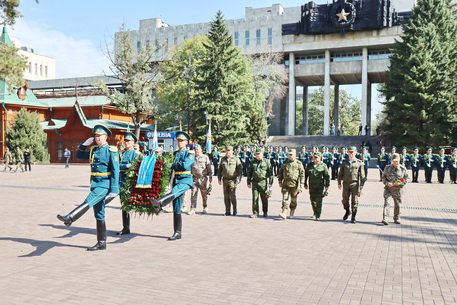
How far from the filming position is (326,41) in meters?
56.4

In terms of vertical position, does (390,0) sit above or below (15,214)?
above

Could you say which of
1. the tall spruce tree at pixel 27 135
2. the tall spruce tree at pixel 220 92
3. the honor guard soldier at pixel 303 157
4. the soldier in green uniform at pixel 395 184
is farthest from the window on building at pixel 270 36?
the soldier in green uniform at pixel 395 184

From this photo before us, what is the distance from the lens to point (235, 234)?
8.51 metres

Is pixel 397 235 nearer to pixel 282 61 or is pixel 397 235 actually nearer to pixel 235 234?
pixel 235 234

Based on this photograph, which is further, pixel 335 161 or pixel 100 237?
pixel 335 161

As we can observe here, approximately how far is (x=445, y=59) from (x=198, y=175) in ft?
105

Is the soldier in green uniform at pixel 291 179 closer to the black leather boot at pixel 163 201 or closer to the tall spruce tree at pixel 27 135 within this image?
the black leather boot at pixel 163 201

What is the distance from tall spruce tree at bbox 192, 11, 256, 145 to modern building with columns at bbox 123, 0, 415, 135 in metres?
14.1

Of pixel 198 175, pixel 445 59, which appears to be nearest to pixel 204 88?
pixel 445 59

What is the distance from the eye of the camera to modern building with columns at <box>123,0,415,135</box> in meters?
53.8

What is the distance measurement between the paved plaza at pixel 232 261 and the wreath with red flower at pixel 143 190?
0.70 metres

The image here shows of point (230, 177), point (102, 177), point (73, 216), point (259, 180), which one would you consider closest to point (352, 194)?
Answer: point (259, 180)

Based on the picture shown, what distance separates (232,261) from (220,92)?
31293 mm

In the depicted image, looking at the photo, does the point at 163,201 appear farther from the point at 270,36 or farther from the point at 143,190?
the point at 270,36
